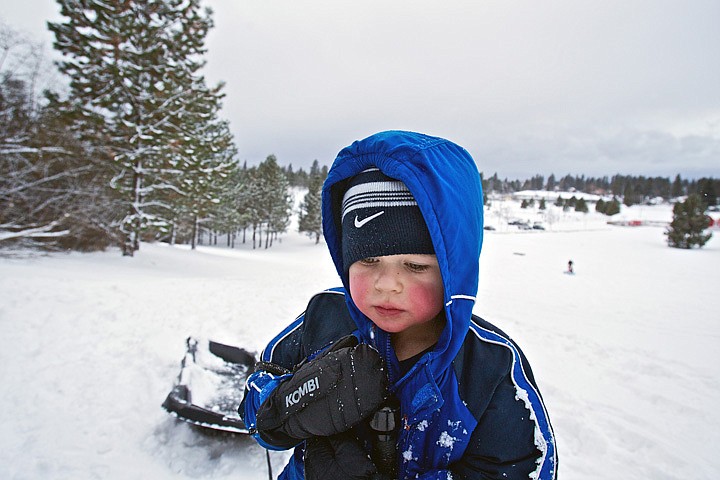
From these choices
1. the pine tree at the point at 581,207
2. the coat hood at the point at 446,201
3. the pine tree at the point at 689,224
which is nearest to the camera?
the coat hood at the point at 446,201

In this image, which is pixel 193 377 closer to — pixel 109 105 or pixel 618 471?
pixel 618 471

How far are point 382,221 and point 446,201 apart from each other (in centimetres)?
23

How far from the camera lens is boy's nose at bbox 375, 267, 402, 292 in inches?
45.0

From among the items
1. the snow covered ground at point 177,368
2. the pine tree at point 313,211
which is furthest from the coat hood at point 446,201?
the pine tree at point 313,211

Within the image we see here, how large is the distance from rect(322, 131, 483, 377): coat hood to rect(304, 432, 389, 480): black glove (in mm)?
374

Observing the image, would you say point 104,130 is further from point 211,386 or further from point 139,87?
point 211,386

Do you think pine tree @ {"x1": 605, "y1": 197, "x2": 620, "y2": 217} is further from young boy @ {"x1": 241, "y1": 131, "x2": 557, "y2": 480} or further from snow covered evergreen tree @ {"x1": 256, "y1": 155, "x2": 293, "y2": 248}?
young boy @ {"x1": 241, "y1": 131, "x2": 557, "y2": 480}

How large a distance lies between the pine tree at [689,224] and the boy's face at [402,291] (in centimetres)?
4331

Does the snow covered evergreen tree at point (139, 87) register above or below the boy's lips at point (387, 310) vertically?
above

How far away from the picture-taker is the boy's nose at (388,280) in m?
1.14

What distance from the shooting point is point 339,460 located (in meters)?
1.16

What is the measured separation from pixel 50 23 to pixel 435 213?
18.8 metres

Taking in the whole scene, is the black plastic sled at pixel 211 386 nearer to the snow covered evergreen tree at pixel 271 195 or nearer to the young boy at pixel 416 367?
the young boy at pixel 416 367

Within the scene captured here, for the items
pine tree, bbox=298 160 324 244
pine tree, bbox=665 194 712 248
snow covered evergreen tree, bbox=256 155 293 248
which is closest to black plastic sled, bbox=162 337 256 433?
snow covered evergreen tree, bbox=256 155 293 248
